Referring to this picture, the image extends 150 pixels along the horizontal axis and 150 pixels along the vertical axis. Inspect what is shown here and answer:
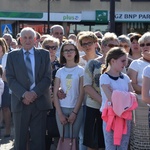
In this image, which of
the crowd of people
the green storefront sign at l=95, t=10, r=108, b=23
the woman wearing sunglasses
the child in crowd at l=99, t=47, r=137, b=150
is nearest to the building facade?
the green storefront sign at l=95, t=10, r=108, b=23

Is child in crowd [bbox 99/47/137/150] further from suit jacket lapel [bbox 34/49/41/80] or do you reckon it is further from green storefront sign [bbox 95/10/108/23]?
green storefront sign [bbox 95/10/108/23]

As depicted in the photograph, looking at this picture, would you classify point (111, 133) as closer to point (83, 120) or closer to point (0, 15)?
point (83, 120)

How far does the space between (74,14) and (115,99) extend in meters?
29.7

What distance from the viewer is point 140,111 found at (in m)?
5.32

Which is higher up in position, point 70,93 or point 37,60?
point 37,60

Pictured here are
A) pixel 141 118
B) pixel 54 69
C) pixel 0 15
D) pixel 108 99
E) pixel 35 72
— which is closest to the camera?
pixel 108 99

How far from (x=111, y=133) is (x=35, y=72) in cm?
148

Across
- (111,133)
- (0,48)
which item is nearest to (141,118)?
(111,133)

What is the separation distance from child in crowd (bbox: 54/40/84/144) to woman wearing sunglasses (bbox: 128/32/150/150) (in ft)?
2.52

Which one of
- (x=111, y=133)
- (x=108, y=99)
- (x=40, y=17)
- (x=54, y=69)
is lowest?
(x=111, y=133)

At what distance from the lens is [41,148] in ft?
19.4

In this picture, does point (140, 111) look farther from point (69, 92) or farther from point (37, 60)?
point (37, 60)

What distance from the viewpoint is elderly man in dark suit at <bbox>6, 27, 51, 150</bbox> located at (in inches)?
221

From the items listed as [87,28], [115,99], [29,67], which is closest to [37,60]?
[29,67]
